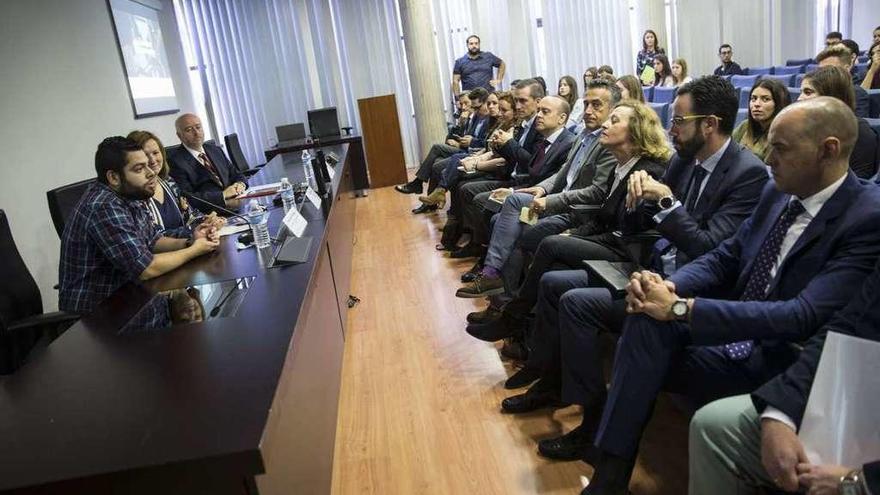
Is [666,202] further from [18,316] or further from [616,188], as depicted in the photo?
[18,316]

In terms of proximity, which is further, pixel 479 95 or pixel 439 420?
pixel 479 95

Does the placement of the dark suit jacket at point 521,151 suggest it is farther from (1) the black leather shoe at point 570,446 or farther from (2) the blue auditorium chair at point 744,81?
(2) the blue auditorium chair at point 744,81

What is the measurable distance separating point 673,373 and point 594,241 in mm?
979

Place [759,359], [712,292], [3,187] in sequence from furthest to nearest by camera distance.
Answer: [3,187] < [712,292] < [759,359]

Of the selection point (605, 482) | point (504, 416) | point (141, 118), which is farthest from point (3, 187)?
point (605, 482)

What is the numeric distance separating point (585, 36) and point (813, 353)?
27.5 feet

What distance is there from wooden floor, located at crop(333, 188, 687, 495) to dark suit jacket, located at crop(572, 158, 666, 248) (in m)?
0.64

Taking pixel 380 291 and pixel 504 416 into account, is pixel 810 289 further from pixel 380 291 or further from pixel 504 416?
pixel 380 291

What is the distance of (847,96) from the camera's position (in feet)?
8.35

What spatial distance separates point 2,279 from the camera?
232cm

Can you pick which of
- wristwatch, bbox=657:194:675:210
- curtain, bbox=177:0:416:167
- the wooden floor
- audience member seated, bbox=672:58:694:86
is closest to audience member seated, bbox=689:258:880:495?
the wooden floor

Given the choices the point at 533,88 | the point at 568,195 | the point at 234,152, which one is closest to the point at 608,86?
the point at 568,195

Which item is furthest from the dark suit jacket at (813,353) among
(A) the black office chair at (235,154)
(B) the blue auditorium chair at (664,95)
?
(A) the black office chair at (235,154)

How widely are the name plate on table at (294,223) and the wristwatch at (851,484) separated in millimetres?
1953
